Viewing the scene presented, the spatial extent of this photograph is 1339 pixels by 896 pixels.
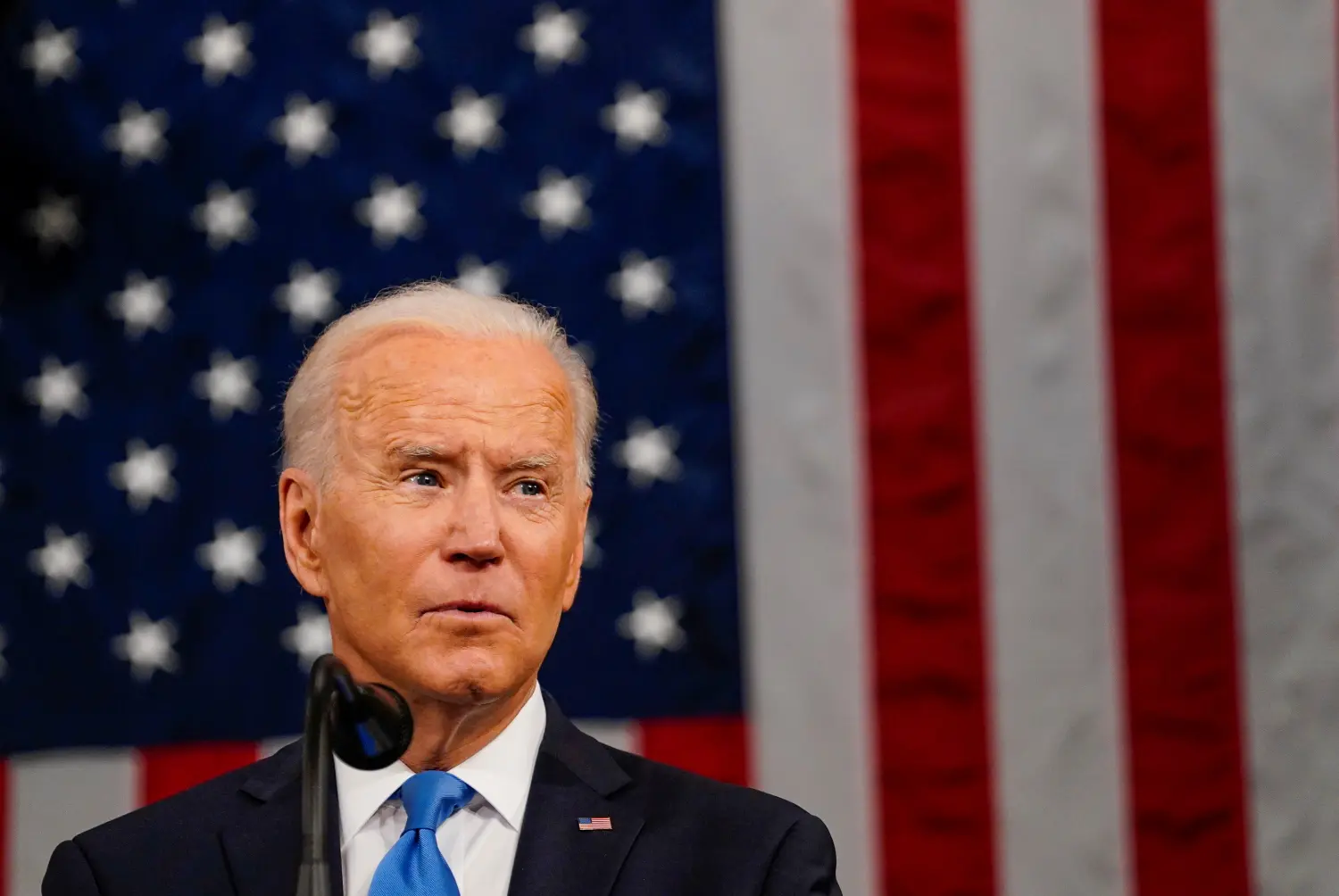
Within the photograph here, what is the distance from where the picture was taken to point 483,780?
1789mm

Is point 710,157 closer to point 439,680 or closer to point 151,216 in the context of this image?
point 151,216

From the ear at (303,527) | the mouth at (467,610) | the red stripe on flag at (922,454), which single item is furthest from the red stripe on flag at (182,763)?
the mouth at (467,610)

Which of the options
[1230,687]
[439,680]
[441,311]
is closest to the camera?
[439,680]

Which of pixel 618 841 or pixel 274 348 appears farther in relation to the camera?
pixel 274 348

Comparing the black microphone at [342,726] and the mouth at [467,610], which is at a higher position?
the mouth at [467,610]

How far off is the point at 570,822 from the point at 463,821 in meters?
0.11

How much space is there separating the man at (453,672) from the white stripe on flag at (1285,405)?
72.2 inches

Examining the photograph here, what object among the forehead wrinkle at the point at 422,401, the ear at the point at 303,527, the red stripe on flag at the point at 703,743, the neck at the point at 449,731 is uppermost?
the forehead wrinkle at the point at 422,401

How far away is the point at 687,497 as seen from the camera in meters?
3.36

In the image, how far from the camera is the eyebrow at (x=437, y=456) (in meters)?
1.77

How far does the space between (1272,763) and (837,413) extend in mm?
1123

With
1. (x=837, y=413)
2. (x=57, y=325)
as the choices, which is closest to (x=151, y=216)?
(x=57, y=325)

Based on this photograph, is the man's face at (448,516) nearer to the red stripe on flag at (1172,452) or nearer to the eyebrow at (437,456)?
the eyebrow at (437,456)

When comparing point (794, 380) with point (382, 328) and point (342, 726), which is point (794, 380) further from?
point (342, 726)
